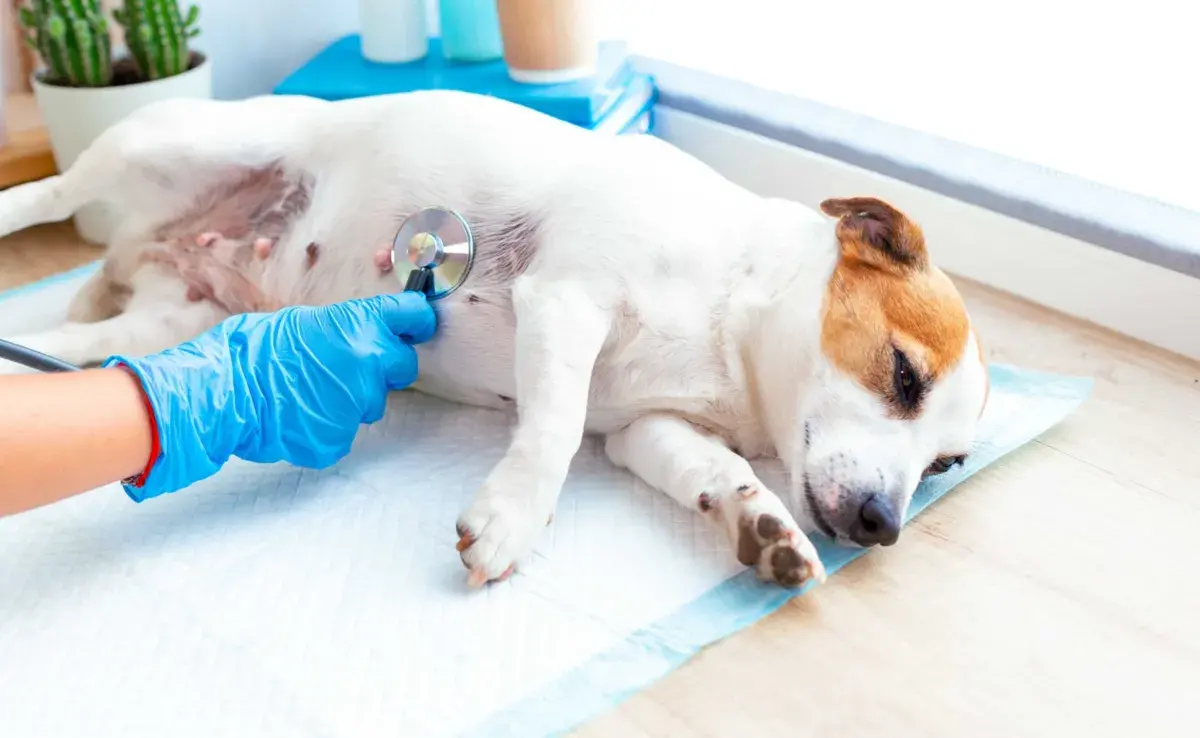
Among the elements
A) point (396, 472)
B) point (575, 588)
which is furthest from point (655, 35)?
point (575, 588)

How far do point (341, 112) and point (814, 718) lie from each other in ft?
3.66

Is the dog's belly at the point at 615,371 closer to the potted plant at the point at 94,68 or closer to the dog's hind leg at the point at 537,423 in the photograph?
the dog's hind leg at the point at 537,423

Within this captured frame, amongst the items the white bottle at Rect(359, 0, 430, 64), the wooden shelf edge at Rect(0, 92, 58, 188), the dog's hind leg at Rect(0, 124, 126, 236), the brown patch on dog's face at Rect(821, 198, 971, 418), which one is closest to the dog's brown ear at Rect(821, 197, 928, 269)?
the brown patch on dog's face at Rect(821, 198, 971, 418)

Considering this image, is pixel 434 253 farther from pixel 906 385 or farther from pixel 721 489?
pixel 906 385

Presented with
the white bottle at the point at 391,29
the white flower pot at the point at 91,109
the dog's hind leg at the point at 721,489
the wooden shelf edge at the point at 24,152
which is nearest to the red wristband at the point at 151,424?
the dog's hind leg at the point at 721,489

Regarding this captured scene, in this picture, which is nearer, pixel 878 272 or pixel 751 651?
pixel 751 651

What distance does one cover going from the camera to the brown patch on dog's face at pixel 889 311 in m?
1.27

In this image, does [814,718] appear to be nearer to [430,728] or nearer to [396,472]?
[430,728]

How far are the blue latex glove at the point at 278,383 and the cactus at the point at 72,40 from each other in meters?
0.99

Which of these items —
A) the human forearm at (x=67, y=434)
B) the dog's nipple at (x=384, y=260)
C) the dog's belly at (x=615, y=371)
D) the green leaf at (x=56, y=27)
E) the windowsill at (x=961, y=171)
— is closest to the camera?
the human forearm at (x=67, y=434)

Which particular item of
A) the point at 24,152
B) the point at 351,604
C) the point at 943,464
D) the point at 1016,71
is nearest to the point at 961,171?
the point at 1016,71

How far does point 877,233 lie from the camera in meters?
1.36

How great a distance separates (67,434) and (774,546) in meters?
0.71

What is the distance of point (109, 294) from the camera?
1803 millimetres
